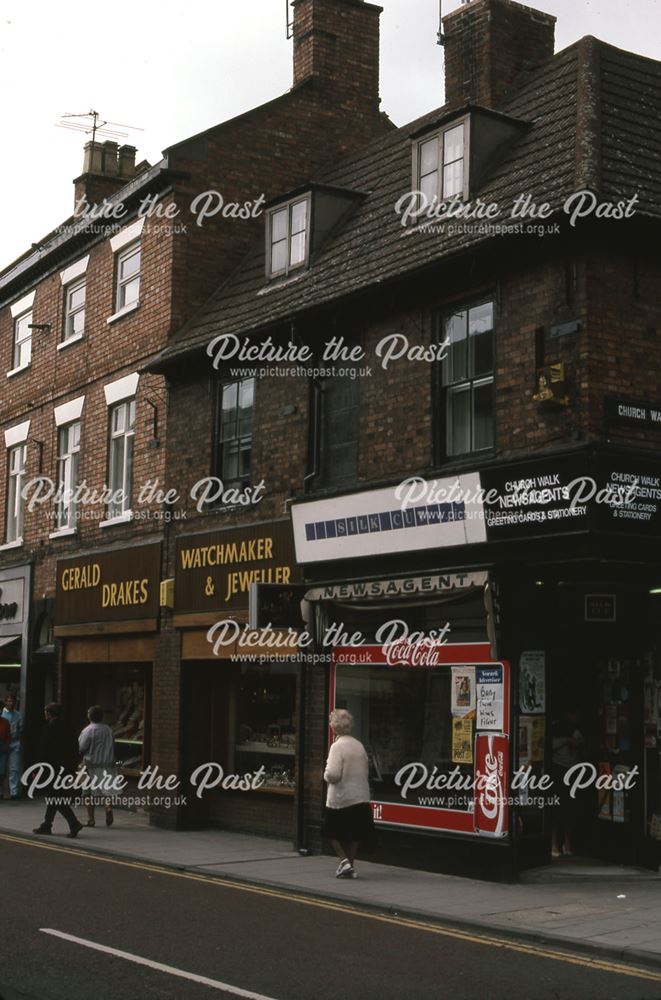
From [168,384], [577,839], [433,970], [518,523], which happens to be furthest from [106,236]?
[433,970]

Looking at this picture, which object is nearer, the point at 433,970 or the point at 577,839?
the point at 433,970

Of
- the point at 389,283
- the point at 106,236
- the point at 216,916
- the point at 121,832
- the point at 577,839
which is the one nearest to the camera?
the point at 216,916

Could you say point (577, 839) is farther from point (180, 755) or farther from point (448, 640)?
point (180, 755)

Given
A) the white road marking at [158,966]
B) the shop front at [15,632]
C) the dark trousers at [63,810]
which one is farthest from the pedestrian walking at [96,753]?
the white road marking at [158,966]

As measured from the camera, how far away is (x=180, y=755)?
57.6 ft

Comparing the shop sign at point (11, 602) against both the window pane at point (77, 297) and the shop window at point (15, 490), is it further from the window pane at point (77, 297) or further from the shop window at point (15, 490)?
the window pane at point (77, 297)

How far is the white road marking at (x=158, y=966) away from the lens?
7445mm

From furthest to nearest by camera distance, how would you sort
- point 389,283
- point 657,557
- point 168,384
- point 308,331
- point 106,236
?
point 106,236 → point 168,384 → point 308,331 → point 389,283 → point 657,557

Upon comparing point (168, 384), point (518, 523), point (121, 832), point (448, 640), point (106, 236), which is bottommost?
point (121, 832)

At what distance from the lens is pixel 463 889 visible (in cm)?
1197

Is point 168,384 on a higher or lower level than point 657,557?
higher

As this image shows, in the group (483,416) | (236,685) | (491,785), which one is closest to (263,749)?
(236,685)

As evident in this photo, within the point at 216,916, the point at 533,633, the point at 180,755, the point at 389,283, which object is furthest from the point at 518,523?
the point at 180,755

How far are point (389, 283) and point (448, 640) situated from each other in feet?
13.6
